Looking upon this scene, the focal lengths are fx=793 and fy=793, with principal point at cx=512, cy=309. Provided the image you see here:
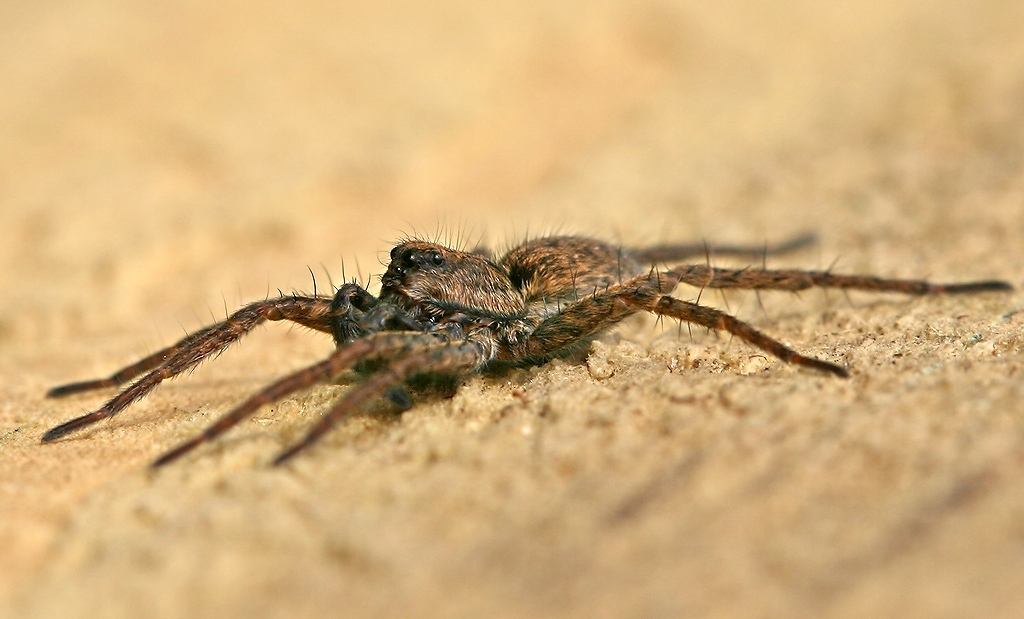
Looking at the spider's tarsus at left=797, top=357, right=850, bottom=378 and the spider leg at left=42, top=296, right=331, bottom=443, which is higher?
the spider leg at left=42, top=296, right=331, bottom=443

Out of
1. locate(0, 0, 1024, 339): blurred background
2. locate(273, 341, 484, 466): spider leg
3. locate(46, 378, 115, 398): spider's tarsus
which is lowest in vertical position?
locate(273, 341, 484, 466): spider leg

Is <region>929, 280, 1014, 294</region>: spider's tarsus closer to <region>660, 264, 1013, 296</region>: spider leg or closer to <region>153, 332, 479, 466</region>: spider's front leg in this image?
<region>660, 264, 1013, 296</region>: spider leg

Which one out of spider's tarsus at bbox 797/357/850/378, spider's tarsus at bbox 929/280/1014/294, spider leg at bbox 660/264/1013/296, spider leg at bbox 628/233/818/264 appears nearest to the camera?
spider's tarsus at bbox 797/357/850/378

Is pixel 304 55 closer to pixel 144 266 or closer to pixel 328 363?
pixel 144 266

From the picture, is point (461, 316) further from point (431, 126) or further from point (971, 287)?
point (431, 126)

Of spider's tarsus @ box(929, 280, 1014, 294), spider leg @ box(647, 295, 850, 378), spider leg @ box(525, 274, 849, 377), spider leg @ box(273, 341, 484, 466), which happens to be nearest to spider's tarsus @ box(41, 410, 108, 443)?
spider leg @ box(273, 341, 484, 466)

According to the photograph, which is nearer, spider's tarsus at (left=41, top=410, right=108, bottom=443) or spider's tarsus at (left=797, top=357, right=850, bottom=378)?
spider's tarsus at (left=797, top=357, right=850, bottom=378)
